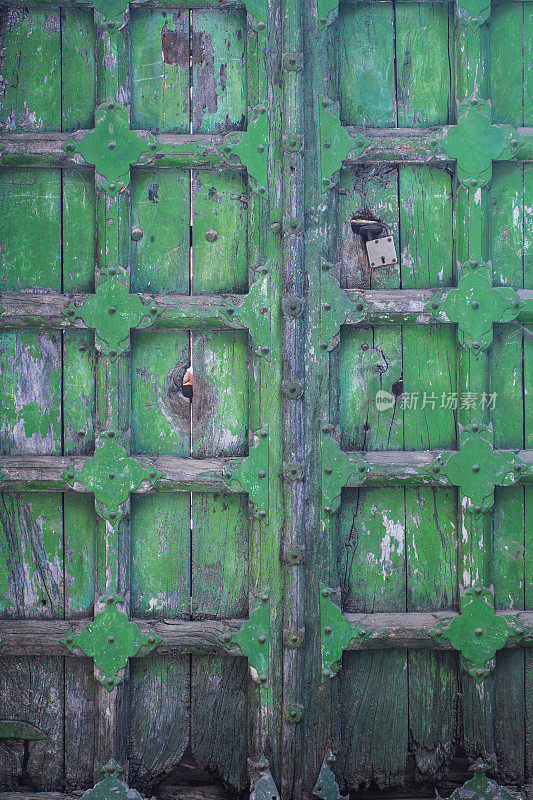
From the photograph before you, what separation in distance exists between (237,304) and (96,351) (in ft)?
1.61

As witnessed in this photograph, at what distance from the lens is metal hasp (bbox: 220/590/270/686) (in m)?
1.97

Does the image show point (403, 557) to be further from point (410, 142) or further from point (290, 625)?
point (410, 142)

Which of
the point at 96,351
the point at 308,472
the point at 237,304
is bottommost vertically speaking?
the point at 308,472

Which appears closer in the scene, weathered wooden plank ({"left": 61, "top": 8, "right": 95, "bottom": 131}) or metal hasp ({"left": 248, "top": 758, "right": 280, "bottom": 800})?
metal hasp ({"left": 248, "top": 758, "right": 280, "bottom": 800})

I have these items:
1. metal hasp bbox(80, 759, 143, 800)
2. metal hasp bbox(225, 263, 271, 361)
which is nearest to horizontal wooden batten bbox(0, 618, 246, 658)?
metal hasp bbox(80, 759, 143, 800)

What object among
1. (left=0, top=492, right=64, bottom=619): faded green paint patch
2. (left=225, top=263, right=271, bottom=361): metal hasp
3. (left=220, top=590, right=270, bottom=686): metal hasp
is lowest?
(left=220, top=590, right=270, bottom=686): metal hasp

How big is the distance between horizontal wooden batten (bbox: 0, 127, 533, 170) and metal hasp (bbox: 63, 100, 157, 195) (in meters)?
0.02

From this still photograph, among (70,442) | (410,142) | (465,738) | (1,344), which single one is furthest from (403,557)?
(1,344)

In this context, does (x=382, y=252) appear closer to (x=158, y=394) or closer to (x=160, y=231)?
(x=160, y=231)

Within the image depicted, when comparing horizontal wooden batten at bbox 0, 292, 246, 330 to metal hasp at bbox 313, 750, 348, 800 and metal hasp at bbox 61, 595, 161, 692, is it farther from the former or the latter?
metal hasp at bbox 313, 750, 348, 800

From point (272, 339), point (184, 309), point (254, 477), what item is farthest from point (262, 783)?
point (184, 309)

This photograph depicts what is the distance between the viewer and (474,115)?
2.00 metres

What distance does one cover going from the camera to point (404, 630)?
6.54 ft

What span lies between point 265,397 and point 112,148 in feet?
3.08
